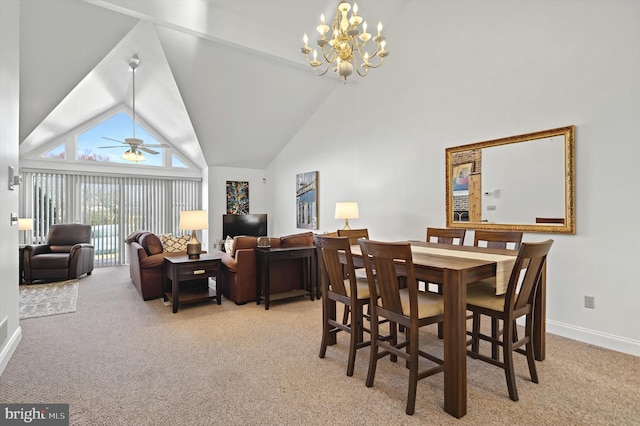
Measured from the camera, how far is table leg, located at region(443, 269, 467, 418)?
1.91m

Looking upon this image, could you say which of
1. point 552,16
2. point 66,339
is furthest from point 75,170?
point 552,16

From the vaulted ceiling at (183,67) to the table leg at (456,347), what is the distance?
4.24 metres

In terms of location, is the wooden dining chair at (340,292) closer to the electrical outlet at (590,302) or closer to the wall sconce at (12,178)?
the electrical outlet at (590,302)

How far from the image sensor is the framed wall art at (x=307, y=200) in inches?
263

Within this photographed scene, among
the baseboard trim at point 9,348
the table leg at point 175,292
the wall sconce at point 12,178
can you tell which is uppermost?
the wall sconce at point 12,178

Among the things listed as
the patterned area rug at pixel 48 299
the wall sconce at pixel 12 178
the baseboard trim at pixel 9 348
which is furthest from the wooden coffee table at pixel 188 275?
the wall sconce at pixel 12 178

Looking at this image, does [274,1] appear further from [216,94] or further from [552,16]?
[552,16]

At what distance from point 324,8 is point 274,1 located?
70 cm

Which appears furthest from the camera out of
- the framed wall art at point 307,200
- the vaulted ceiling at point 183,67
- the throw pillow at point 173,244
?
the framed wall art at point 307,200

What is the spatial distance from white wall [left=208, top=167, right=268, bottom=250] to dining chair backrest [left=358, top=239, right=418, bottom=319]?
6192mm

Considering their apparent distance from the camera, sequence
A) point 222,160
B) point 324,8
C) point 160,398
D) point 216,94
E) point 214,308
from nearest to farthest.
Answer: point 160,398, point 214,308, point 324,8, point 216,94, point 222,160

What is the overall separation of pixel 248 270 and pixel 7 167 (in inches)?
99.8

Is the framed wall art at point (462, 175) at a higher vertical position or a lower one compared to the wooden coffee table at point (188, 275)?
higher

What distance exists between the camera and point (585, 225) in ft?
10.1
